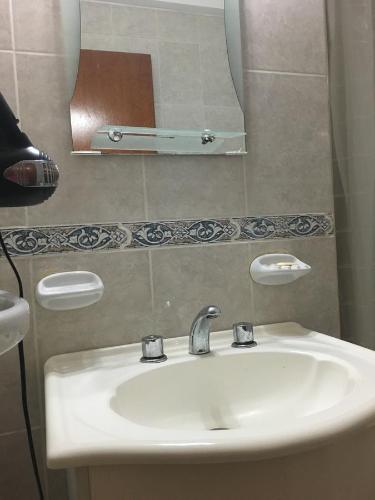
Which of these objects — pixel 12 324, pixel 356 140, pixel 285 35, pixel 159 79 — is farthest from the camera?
pixel 356 140

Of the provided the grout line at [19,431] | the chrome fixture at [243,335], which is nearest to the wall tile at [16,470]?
the grout line at [19,431]

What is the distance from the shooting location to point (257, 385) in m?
0.88

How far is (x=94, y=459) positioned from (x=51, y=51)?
0.79 m

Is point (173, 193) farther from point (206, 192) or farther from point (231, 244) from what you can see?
point (231, 244)

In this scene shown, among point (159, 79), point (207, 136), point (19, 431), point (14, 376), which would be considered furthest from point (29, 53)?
point (19, 431)

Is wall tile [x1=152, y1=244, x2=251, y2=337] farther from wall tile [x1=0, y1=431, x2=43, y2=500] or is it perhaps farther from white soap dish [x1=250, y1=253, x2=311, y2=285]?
wall tile [x1=0, y1=431, x2=43, y2=500]

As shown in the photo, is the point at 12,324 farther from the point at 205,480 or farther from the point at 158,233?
the point at 158,233

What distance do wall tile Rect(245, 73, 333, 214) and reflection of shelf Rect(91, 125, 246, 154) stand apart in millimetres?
63

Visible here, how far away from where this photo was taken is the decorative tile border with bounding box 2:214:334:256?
0.88m

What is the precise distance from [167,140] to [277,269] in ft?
1.29

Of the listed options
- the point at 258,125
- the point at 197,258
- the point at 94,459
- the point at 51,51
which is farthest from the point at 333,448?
the point at 51,51

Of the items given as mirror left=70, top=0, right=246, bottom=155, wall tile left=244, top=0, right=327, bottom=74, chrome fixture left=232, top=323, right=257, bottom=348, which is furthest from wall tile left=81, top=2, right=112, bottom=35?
chrome fixture left=232, top=323, right=257, bottom=348

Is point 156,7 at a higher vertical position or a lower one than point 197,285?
higher

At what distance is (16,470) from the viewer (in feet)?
2.82
